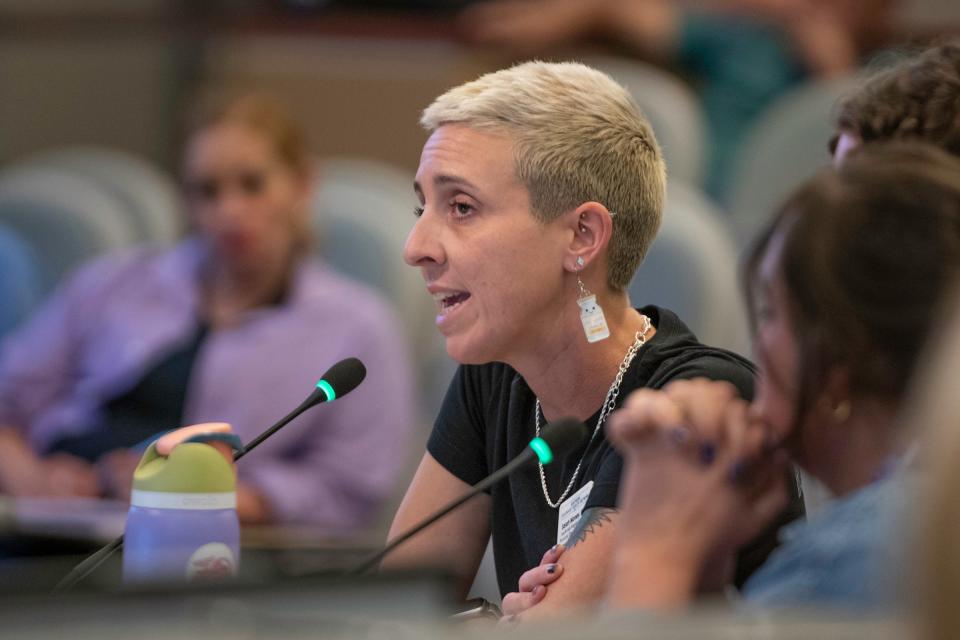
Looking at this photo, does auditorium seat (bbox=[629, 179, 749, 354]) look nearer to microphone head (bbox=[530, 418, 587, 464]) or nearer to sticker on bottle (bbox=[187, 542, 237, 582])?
microphone head (bbox=[530, 418, 587, 464])

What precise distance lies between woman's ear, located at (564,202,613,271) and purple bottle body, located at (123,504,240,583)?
467mm

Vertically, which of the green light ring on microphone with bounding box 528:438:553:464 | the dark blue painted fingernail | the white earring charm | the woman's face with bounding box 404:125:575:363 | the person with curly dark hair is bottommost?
the green light ring on microphone with bounding box 528:438:553:464

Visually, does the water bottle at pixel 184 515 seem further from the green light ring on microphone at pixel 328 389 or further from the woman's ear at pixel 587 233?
the woman's ear at pixel 587 233

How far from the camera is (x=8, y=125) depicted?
437 cm

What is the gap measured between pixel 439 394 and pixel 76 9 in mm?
2176

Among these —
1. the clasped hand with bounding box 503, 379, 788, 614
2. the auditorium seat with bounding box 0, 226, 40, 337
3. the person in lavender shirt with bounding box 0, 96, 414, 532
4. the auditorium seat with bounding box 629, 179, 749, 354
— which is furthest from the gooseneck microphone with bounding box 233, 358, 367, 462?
the auditorium seat with bounding box 0, 226, 40, 337

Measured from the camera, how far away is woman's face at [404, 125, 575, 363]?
150 cm

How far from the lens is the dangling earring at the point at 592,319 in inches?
59.3

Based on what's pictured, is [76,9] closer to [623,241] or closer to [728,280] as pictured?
[728,280]

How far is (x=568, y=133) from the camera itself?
147cm

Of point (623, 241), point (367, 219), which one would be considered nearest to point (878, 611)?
point (623, 241)

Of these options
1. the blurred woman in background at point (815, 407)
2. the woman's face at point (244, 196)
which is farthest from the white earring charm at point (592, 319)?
the woman's face at point (244, 196)

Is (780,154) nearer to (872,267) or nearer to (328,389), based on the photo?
(328,389)

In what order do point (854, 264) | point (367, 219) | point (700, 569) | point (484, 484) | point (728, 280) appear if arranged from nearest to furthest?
point (854, 264) → point (700, 569) → point (484, 484) → point (728, 280) → point (367, 219)
